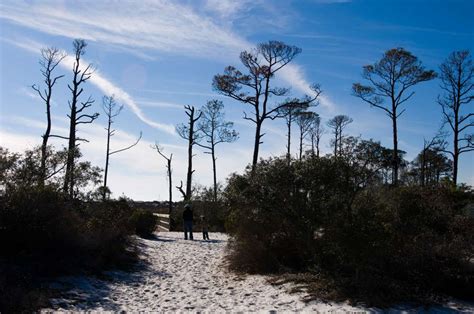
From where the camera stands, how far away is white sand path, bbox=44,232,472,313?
7.86 m

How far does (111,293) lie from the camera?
909 cm

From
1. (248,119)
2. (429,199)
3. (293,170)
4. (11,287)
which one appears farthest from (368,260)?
(248,119)

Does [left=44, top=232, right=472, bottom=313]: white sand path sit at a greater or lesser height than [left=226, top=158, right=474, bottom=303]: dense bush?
lesser

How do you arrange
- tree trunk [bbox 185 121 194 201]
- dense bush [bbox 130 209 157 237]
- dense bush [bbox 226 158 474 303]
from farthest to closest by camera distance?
tree trunk [bbox 185 121 194 201]
dense bush [bbox 130 209 157 237]
dense bush [bbox 226 158 474 303]

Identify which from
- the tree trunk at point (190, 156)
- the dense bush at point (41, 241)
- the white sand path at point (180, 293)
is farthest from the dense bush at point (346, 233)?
the tree trunk at point (190, 156)

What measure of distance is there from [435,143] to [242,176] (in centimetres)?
2177

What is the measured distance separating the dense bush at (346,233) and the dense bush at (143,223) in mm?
9534

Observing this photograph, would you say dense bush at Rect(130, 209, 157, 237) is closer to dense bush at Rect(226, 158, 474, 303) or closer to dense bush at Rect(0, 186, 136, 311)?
dense bush at Rect(0, 186, 136, 311)

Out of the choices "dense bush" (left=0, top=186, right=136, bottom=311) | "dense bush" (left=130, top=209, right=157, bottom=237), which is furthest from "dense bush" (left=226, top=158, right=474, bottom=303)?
"dense bush" (left=130, top=209, right=157, bottom=237)

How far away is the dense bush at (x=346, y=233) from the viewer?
320 inches

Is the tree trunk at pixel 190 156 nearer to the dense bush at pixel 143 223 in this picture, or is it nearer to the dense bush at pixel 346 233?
the dense bush at pixel 143 223

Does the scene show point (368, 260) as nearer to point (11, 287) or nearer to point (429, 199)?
point (429, 199)

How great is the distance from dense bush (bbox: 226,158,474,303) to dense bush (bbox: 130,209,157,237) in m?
9.53

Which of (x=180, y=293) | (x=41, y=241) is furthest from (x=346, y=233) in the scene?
(x=41, y=241)
